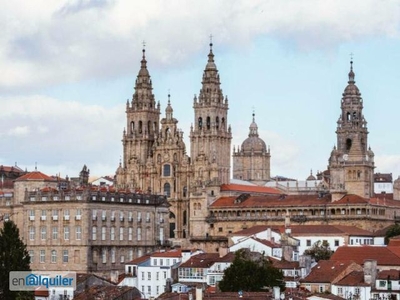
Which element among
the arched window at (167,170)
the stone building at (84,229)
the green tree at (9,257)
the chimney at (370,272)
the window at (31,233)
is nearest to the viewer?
the green tree at (9,257)

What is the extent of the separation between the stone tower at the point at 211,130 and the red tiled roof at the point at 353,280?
248 ft

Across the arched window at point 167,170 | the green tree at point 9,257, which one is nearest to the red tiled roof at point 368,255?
the green tree at point 9,257

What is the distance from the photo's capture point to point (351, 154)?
159500 mm

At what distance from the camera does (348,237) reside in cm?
13675

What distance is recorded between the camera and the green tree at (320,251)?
123m

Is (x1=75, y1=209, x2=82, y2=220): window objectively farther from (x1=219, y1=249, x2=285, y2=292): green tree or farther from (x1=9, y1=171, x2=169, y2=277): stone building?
(x1=219, y1=249, x2=285, y2=292): green tree

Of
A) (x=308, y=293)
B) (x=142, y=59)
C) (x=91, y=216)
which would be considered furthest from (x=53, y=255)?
(x=142, y=59)

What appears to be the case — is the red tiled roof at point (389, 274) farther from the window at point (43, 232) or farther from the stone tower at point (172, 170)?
the stone tower at point (172, 170)

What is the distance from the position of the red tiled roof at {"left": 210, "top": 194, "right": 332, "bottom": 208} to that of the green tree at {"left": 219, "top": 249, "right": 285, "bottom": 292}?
5820cm

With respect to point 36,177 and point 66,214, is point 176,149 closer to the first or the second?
point 36,177

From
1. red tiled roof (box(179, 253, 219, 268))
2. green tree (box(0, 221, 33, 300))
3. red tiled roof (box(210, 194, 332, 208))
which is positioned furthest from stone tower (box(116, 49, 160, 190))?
green tree (box(0, 221, 33, 300))

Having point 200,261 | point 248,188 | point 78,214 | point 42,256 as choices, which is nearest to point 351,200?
point 248,188

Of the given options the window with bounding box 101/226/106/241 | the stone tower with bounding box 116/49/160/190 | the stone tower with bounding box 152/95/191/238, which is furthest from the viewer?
the stone tower with bounding box 116/49/160/190

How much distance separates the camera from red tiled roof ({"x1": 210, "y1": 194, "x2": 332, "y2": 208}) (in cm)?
15562
